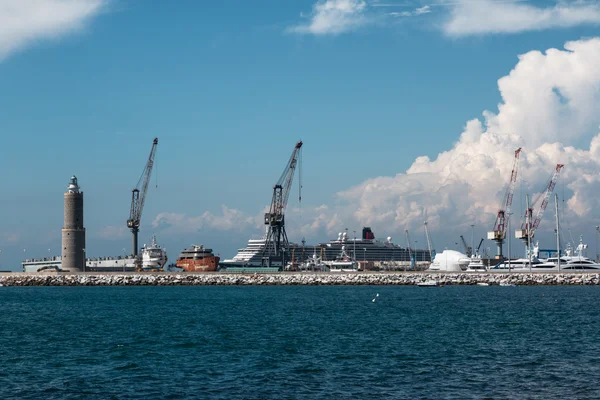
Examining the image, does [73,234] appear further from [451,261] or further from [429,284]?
[451,261]

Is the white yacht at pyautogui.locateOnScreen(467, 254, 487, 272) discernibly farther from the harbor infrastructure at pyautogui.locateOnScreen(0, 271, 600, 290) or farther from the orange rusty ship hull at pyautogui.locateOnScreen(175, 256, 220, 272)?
the orange rusty ship hull at pyautogui.locateOnScreen(175, 256, 220, 272)

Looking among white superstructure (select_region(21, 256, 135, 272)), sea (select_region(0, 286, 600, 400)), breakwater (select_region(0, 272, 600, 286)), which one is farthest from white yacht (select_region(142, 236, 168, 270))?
sea (select_region(0, 286, 600, 400))

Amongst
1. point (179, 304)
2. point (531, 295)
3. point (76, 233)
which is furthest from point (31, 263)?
point (531, 295)

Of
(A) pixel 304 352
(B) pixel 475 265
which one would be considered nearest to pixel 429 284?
(B) pixel 475 265

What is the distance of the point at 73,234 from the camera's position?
138125 millimetres

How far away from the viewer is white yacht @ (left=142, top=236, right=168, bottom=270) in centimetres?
17950

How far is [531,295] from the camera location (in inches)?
3307

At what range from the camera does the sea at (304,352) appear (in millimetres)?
26719

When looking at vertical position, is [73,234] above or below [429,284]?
above

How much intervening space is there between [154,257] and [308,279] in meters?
76.6

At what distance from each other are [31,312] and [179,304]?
15.0 meters

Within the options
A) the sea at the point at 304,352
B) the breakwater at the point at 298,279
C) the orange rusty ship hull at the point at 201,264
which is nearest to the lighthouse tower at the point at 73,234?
the breakwater at the point at 298,279

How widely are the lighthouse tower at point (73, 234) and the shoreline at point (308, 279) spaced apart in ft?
38.3

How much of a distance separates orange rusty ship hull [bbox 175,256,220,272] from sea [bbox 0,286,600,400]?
3669 inches
